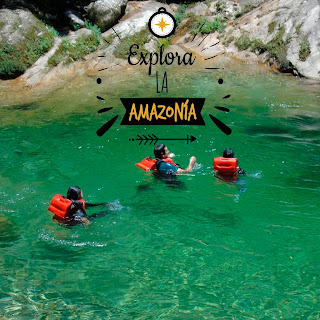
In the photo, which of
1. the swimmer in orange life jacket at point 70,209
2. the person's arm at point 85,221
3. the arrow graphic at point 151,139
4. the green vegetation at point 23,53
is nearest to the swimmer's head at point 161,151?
the swimmer in orange life jacket at point 70,209

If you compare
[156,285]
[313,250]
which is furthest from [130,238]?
[313,250]

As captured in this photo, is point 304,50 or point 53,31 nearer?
point 304,50

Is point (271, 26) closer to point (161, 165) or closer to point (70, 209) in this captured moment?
point (161, 165)

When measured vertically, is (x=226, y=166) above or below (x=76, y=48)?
below

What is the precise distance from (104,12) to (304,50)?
9.50 m

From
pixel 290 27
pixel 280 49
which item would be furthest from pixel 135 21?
pixel 290 27

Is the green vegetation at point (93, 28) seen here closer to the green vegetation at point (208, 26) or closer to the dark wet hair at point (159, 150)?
the green vegetation at point (208, 26)

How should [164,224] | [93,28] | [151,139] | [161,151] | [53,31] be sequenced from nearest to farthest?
[164,224], [161,151], [151,139], [53,31], [93,28]

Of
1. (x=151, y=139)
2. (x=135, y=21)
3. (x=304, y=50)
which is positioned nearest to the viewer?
(x=151, y=139)

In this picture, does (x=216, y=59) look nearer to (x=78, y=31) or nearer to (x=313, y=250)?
(x=78, y=31)

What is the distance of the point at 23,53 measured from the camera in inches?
717

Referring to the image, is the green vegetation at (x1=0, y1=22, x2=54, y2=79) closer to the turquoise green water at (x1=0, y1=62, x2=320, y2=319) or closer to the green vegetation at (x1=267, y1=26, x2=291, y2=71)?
the turquoise green water at (x1=0, y1=62, x2=320, y2=319)

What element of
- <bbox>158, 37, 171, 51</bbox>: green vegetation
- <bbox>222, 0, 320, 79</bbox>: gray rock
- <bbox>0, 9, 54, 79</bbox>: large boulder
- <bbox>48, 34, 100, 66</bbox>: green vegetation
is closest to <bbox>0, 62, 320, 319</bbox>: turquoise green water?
<bbox>222, 0, 320, 79</bbox>: gray rock

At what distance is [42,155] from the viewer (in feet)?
36.5
